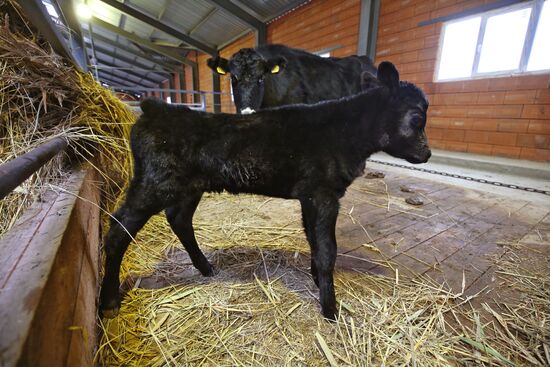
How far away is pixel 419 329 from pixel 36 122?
2.78m

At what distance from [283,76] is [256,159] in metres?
3.24

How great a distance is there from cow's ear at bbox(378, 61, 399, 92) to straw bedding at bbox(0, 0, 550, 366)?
56.2 inches

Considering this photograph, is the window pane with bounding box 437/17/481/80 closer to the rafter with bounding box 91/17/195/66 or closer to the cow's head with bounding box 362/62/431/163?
the cow's head with bounding box 362/62/431/163

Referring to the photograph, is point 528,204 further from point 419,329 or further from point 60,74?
A: point 60,74

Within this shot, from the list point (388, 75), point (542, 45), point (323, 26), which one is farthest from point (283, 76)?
point (323, 26)

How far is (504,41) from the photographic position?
5.25 m

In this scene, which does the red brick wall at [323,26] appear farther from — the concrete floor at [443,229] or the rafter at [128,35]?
the rafter at [128,35]

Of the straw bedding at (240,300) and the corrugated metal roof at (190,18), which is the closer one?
the straw bedding at (240,300)

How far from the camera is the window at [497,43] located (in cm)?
480

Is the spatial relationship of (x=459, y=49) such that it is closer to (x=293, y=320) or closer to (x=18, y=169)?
(x=293, y=320)

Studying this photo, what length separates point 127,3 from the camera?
37.9ft

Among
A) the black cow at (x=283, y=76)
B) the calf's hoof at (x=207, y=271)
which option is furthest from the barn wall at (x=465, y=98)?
the calf's hoof at (x=207, y=271)

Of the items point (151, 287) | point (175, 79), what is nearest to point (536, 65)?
point (151, 287)

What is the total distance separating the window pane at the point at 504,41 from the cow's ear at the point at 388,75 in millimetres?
5345
